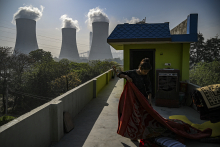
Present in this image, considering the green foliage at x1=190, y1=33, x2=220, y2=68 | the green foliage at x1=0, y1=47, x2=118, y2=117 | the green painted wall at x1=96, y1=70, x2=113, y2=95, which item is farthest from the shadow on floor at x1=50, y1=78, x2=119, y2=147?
the green foliage at x1=190, y1=33, x2=220, y2=68

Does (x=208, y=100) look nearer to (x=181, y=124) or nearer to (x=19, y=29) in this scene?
(x=181, y=124)

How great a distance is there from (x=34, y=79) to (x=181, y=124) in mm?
29273

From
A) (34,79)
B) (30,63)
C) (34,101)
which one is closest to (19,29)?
(30,63)

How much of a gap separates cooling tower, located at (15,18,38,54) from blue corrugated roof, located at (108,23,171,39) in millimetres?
48674

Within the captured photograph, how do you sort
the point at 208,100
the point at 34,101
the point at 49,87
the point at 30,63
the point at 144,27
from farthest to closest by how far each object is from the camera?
the point at 30,63
the point at 49,87
the point at 34,101
the point at 144,27
the point at 208,100

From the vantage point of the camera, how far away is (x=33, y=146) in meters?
2.59

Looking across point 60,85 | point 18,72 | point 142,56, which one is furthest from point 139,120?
point 18,72

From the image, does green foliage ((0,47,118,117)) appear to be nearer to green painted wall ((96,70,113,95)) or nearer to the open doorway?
green painted wall ((96,70,113,95))

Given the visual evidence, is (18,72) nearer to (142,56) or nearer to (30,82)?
(30,82)

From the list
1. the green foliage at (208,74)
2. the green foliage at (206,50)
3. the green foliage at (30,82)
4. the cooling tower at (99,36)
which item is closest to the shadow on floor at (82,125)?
the green foliage at (30,82)

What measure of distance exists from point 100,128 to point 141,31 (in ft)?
14.2

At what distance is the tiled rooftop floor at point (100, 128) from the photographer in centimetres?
312

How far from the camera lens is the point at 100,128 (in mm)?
3867

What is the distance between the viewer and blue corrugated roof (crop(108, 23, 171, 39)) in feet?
20.8
